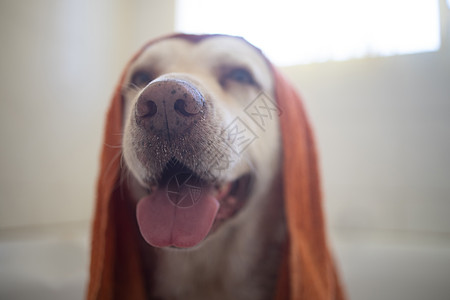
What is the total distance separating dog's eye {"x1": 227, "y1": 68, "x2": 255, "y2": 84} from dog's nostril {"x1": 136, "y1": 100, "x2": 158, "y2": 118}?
0.49 ft

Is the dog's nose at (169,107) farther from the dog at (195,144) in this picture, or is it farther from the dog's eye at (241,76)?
the dog's eye at (241,76)

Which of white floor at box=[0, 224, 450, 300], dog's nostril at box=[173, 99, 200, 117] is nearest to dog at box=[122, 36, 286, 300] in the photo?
dog's nostril at box=[173, 99, 200, 117]

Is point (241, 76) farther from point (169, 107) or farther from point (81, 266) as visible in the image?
point (81, 266)

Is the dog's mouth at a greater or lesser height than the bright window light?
lesser

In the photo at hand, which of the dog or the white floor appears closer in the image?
the dog

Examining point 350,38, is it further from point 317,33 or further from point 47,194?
point 47,194

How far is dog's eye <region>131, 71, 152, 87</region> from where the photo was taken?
29 cm

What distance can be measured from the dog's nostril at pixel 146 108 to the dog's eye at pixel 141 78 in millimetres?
70

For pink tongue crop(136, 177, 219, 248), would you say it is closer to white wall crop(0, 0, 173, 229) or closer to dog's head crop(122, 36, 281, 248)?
dog's head crop(122, 36, 281, 248)

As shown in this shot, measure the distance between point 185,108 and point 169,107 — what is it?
0.01m

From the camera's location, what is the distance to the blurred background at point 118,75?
33cm

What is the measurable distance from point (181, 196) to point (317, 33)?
307mm

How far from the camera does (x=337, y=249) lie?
32.4 inches

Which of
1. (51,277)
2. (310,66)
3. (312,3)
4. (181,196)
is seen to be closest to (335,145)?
(310,66)
